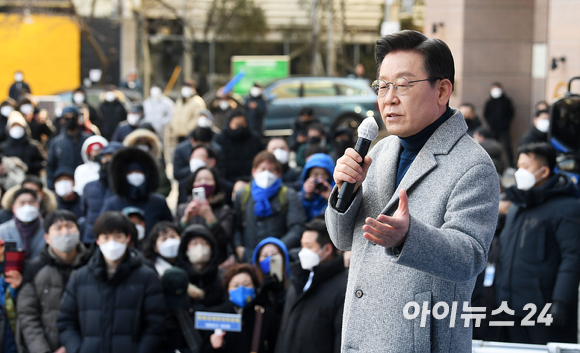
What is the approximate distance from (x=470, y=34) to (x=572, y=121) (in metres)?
8.23

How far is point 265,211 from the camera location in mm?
7082

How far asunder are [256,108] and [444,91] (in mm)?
14357

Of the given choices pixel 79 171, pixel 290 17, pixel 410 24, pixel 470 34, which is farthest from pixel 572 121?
pixel 290 17

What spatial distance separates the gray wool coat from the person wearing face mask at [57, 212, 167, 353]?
9.79 feet

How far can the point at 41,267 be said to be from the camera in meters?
5.77

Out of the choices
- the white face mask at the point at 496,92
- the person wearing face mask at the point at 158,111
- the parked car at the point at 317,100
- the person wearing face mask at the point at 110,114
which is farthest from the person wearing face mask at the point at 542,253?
the parked car at the point at 317,100

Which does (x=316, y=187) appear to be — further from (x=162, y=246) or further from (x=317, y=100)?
(x=317, y=100)

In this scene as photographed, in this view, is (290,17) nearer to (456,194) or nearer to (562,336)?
(562,336)

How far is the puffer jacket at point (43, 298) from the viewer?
5.48 metres

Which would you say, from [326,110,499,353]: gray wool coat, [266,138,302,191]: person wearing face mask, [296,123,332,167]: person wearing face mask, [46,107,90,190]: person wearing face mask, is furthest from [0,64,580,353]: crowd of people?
[296,123,332,167]: person wearing face mask

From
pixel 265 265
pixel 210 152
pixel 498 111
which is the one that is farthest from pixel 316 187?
pixel 498 111

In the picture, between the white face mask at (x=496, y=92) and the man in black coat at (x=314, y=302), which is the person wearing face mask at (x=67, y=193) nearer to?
the man in black coat at (x=314, y=302)

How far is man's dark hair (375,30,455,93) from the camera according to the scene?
92.5 inches

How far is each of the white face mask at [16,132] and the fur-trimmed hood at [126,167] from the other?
14.7 feet
